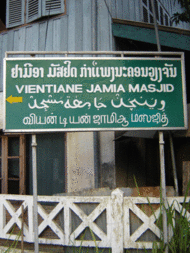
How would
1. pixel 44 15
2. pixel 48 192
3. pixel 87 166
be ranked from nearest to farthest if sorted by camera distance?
pixel 87 166 < pixel 48 192 < pixel 44 15

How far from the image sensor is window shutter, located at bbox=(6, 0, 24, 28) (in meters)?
6.64

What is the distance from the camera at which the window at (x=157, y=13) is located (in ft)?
22.5

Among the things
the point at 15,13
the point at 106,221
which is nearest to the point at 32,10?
the point at 15,13

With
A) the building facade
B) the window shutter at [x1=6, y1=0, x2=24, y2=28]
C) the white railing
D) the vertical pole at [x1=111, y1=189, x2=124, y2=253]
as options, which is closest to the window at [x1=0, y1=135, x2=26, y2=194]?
the building facade

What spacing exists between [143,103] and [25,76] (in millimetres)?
1588

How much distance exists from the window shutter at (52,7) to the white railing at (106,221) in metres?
4.51

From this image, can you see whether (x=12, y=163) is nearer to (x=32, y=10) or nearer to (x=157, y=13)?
(x=32, y=10)

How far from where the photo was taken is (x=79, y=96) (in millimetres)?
3361

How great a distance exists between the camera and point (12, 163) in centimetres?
615

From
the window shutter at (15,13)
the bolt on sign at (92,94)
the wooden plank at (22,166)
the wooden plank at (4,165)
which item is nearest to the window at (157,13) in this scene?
the window shutter at (15,13)

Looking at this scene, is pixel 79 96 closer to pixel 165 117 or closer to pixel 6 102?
pixel 6 102

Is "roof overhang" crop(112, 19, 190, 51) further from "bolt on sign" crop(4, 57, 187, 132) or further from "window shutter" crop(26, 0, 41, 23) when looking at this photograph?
"bolt on sign" crop(4, 57, 187, 132)

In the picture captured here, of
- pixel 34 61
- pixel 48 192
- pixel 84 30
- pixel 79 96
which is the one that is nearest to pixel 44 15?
pixel 84 30

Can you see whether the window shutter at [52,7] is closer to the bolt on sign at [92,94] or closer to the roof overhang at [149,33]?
the roof overhang at [149,33]
